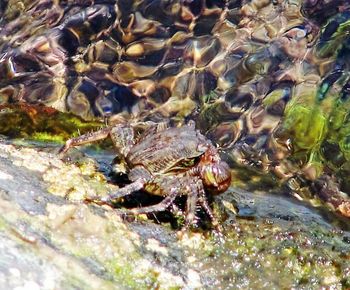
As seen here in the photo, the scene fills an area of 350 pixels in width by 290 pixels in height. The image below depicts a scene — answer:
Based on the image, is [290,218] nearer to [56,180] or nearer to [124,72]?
[56,180]

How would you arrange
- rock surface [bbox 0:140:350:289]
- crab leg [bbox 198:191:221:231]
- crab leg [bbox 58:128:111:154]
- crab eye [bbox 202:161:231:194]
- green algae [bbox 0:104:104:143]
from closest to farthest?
1. rock surface [bbox 0:140:350:289]
2. crab leg [bbox 198:191:221:231]
3. crab eye [bbox 202:161:231:194]
4. crab leg [bbox 58:128:111:154]
5. green algae [bbox 0:104:104:143]

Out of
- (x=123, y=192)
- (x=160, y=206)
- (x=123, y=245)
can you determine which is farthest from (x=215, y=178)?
(x=123, y=245)

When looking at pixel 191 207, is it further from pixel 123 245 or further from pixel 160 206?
pixel 123 245

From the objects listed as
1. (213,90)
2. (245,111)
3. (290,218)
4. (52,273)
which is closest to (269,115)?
(245,111)

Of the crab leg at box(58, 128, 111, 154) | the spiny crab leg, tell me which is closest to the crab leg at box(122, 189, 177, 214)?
the spiny crab leg

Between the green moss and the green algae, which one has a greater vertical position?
the green algae

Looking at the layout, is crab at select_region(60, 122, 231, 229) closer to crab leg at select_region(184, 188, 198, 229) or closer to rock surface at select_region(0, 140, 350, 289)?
crab leg at select_region(184, 188, 198, 229)

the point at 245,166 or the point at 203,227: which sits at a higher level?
the point at 203,227
